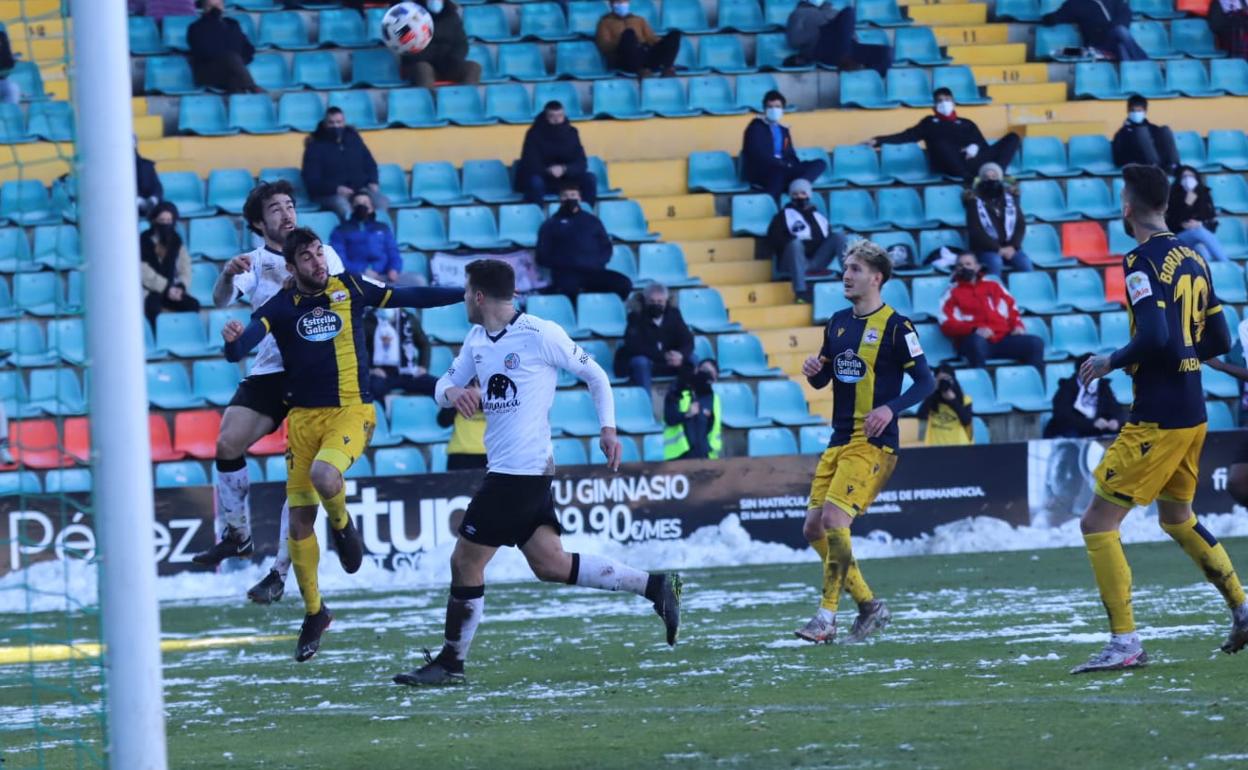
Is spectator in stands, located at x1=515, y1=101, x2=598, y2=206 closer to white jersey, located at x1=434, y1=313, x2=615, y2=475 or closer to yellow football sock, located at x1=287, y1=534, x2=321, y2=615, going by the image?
yellow football sock, located at x1=287, y1=534, x2=321, y2=615

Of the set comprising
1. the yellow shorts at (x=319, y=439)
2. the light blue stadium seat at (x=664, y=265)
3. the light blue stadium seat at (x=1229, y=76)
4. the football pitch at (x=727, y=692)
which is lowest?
the football pitch at (x=727, y=692)

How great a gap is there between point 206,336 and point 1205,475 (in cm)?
929

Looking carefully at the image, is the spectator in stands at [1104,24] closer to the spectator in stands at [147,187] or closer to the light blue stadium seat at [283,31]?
the light blue stadium seat at [283,31]

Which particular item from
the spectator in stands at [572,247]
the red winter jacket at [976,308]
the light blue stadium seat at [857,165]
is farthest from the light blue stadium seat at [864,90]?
the spectator in stands at [572,247]

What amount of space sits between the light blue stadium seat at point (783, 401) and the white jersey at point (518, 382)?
9789 millimetres

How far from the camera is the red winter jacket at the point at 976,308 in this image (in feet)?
63.0

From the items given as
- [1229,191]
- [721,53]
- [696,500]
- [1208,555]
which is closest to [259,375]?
[1208,555]

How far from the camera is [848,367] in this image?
10109 millimetres

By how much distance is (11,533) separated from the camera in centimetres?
1466

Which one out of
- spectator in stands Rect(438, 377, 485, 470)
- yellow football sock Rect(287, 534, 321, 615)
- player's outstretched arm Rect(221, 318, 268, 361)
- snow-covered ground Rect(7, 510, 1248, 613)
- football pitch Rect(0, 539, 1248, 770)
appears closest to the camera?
football pitch Rect(0, 539, 1248, 770)

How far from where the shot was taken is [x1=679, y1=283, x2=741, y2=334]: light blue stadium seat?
19.6m

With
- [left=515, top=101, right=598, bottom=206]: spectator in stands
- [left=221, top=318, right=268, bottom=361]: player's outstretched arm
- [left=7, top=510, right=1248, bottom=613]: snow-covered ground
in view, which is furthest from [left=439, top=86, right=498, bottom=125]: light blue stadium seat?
[left=221, top=318, right=268, bottom=361]: player's outstretched arm

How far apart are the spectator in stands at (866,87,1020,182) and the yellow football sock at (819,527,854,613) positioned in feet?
38.8

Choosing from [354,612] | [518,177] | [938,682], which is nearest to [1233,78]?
[518,177]
